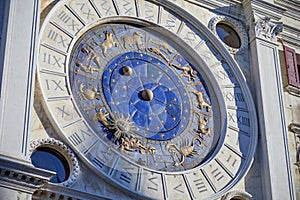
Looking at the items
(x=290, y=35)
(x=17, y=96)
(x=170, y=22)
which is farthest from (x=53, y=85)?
(x=290, y=35)

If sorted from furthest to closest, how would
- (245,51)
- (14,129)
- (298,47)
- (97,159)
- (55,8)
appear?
1. (298,47)
2. (245,51)
3. (55,8)
4. (97,159)
5. (14,129)

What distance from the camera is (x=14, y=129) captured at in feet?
33.1

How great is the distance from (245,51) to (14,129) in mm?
4879

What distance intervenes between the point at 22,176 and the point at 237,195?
140 inches

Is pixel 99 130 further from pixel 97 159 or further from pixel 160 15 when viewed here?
pixel 160 15

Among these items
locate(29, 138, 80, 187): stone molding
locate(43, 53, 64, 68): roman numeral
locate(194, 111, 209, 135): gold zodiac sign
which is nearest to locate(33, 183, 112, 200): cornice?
locate(29, 138, 80, 187): stone molding

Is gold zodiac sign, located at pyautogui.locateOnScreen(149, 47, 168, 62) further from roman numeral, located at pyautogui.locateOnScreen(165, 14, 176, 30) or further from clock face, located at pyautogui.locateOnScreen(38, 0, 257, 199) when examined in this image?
roman numeral, located at pyautogui.locateOnScreen(165, 14, 176, 30)

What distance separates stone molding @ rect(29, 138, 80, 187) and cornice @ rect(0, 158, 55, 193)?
590mm

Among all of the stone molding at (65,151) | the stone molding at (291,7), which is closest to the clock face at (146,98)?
the stone molding at (65,151)

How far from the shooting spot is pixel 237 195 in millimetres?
11875

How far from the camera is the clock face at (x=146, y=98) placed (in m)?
11.1

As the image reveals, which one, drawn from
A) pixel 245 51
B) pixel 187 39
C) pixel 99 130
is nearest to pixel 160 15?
pixel 187 39

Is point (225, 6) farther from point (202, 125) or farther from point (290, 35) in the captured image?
point (202, 125)

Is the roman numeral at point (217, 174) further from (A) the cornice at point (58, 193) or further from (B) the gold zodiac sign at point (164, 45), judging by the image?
(A) the cornice at point (58, 193)
